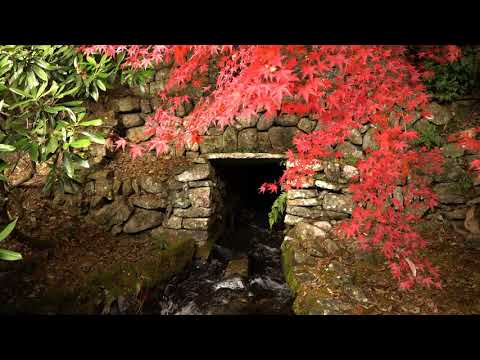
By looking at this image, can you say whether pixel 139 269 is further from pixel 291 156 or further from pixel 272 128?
pixel 272 128

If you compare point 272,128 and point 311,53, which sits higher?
point 311,53

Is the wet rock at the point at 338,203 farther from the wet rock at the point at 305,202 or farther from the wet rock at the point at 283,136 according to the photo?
the wet rock at the point at 283,136

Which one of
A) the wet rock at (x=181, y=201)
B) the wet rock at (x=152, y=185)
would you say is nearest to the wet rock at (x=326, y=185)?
the wet rock at (x=181, y=201)

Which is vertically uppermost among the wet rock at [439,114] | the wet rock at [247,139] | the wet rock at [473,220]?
the wet rock at [439,114]

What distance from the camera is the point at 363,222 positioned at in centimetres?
358

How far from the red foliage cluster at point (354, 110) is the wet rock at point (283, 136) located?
0.29 metres

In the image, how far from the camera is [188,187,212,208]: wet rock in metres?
4.51

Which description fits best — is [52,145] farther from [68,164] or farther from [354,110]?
[354,110]

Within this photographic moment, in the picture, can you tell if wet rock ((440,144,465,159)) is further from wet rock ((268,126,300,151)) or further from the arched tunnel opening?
the arched tunnel opening

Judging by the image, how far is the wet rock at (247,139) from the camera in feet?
15.2
